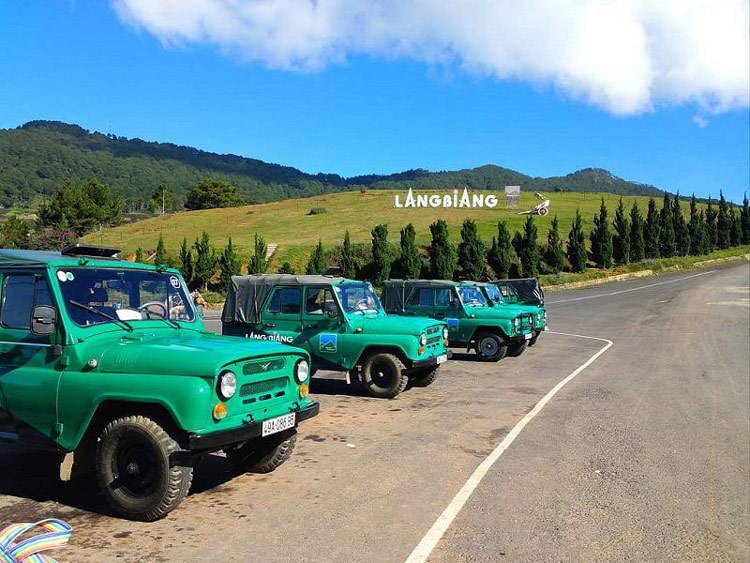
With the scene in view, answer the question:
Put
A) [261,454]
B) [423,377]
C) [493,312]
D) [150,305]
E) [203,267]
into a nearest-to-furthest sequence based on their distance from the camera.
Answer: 1. [150,305]
2. [261,454]
3. [423,377]
4. [493,312]
5. [203,267]

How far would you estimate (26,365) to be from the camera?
5.49m

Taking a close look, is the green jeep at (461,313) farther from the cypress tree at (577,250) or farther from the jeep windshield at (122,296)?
the cypress tree at (577,250)

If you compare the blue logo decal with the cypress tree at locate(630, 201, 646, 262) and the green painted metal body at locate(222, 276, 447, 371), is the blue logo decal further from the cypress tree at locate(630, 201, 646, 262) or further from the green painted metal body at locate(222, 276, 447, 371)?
the cypress tree at locate(630, 201, 646, 262)

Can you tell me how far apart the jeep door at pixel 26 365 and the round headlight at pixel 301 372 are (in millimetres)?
2065

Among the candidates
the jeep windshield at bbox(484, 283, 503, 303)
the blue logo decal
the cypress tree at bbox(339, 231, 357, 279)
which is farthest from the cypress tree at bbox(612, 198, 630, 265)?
the blue logo decal

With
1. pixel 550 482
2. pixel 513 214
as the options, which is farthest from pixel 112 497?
pixel 513 214

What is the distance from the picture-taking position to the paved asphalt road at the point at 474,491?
15.4 ft

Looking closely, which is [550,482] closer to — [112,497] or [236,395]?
[236,395]

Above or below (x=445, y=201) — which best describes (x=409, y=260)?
below

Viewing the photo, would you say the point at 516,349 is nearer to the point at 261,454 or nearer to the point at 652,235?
the point at 261,454

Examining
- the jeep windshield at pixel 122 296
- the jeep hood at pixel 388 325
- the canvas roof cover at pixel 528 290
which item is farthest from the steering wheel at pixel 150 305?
the canvas roof cover at pixel 528 290

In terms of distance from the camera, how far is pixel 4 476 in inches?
246

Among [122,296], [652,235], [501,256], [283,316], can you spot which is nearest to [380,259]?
[501,256]

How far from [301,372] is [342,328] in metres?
4.96
